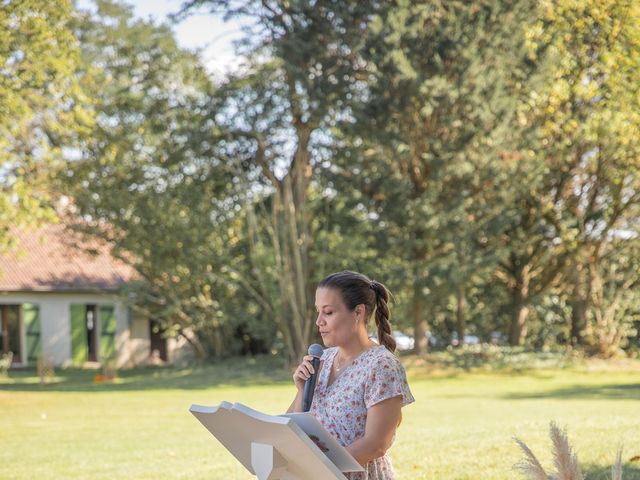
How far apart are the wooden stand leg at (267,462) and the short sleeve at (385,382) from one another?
1.84 feet

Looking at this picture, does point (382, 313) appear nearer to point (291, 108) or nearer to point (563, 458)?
point (563, 458)

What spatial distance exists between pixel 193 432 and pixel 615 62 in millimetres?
7690

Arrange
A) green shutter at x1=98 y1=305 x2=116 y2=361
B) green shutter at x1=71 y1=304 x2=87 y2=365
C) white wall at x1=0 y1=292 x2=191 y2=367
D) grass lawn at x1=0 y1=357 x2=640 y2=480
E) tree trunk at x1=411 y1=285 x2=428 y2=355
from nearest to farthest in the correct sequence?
grass lawn at x1=0 y1=357 x2=640 y2=480
tree trunk at x1=411 y1=285 x2=428 y2=355
white wall at x1=0 y1=292 x2=191 y2=367
green shutter at x1=71 y1=304 x2=87 y2=365
green shutter at x1=98 y1=305 x2=116 y2=361

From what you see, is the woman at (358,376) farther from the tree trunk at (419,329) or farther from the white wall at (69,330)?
the white wall at (69,330)

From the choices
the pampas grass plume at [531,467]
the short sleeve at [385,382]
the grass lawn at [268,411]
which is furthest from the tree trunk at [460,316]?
the pampas grass plume at [531,467]

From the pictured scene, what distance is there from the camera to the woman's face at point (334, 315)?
168 inches

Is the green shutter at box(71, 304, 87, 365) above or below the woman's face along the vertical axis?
below

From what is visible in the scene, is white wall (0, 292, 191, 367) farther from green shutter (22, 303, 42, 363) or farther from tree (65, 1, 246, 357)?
tree (65, 1, 246, 357)

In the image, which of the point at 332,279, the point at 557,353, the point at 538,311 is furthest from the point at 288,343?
the point at 332,279

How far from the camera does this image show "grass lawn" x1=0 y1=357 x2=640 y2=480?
9.77m


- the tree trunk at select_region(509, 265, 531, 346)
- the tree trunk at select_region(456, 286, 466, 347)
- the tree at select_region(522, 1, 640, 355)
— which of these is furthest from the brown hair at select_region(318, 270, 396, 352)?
the tree trunk at select_region(509, 265, 531, 346)

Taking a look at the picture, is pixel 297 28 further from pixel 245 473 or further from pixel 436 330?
pixel 245 473

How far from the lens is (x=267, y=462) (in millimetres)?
3705

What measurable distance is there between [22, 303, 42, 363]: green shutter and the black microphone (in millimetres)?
34655
